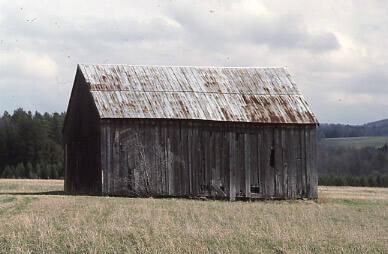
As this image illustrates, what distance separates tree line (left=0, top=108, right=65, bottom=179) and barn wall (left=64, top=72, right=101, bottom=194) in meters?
41.0

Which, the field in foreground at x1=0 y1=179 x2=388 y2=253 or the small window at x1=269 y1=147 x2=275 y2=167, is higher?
the small window at x1=269 y1=147 x2=275 y2=167

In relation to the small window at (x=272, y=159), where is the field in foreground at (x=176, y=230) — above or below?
below

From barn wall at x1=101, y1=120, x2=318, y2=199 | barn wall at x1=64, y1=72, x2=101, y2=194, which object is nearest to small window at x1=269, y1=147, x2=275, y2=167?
barn wall at x1=101, y1=120, x2=318, y2=199

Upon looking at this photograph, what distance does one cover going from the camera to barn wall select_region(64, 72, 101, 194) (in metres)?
36.3

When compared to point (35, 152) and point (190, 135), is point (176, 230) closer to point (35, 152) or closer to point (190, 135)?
point (190, 135)

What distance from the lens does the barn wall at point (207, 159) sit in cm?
3484

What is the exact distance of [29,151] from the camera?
87.1m

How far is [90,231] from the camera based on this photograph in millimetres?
16891

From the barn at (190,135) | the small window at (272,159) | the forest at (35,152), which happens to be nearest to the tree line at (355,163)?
the forest at (35,152)

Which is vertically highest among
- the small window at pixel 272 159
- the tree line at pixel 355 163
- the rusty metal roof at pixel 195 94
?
the rusty metal roof at pixel 195 94

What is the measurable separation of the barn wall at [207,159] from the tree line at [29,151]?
49.4 meters

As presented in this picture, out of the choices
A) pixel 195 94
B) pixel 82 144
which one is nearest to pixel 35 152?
pixel 82 144

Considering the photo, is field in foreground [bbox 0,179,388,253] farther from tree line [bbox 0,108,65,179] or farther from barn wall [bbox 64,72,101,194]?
tree line [bbox 0,108,65,179]

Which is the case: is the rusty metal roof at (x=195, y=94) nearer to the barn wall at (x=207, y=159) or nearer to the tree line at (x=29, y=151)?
the barn wall at (x=207, y=159)
